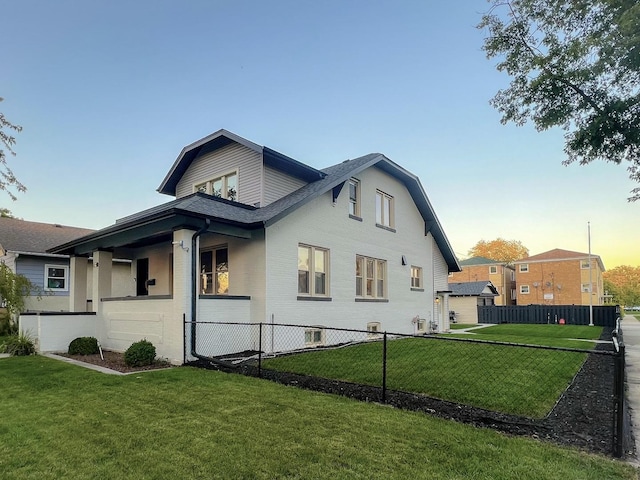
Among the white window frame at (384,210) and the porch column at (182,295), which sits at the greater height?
the white window frame at (384,210)

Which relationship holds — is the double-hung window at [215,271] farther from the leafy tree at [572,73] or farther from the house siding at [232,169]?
the leafy tree at [572,73]

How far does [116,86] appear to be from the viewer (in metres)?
14.1

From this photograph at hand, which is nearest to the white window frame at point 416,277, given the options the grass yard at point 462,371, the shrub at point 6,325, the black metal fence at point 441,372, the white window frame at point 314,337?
the black metal fence at point 441,372

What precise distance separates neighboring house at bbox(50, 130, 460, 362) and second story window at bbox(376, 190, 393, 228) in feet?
0.22

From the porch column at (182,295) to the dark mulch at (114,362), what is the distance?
0.38 meters

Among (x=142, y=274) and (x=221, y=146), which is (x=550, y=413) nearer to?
(x=221, y=146)

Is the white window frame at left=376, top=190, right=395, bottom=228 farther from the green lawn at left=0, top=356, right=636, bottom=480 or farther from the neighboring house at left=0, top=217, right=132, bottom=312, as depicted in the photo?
the neighboring house at left=0, top=217, right=132, bottom=312

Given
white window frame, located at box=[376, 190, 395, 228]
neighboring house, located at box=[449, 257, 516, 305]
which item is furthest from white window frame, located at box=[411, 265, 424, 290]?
neighboring house, located at box=[449, 257, 516, 305]

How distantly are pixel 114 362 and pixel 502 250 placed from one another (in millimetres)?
70879

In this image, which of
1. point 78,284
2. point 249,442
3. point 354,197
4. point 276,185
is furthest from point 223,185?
point 249,442

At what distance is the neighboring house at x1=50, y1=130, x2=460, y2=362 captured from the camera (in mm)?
9188

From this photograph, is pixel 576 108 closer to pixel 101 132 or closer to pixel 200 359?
pixel 200 359

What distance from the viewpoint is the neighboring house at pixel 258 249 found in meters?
9.19

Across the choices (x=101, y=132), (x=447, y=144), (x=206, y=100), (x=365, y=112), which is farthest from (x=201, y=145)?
(x=447, y=144)
